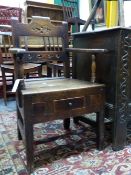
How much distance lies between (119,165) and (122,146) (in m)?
0.23

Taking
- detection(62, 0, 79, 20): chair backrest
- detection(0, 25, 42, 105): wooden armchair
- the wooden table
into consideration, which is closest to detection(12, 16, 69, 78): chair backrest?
the wooden table

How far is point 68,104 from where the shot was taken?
1372mm

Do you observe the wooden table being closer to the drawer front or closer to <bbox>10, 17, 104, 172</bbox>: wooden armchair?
<bbox>10, 17, 104, 172</bbox>: wooden armchair

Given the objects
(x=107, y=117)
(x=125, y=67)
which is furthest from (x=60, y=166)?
(x=125, y=67)

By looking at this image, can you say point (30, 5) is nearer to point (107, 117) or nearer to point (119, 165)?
point (107, 117)

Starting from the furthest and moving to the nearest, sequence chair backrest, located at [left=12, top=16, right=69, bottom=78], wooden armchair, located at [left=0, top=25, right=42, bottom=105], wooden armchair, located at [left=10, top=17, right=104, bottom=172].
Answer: wooden armchair, located at [left=0, top=25, right=42, bottom=105] → chair backrest, located at [left=12, top=16, right=69, bottom=78] → wooden armchair, located at [left=10, top=17, right=104, bottom=172]

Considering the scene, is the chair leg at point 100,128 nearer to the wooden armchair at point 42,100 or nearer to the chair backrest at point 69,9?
the wooden armchair at point 42,100

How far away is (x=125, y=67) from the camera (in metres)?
1.47

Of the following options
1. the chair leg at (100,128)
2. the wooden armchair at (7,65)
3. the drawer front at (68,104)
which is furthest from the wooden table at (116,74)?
the wooden armchair at (7,65)

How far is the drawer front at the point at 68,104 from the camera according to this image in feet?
4.40

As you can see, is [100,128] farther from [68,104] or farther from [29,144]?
[29,144]

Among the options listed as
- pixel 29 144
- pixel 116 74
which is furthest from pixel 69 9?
pixel 29 144

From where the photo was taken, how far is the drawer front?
1.34 meters

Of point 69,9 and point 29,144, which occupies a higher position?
point 69,9
